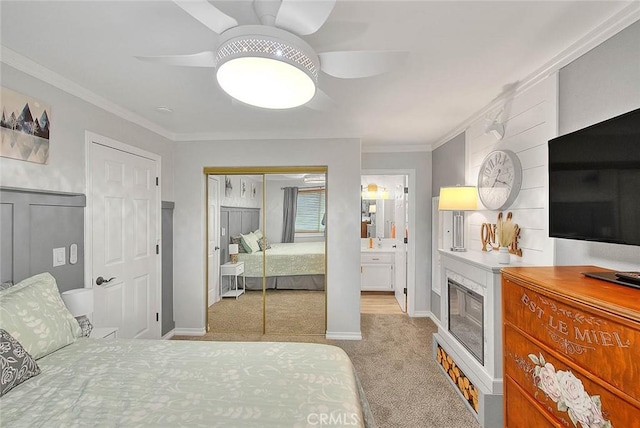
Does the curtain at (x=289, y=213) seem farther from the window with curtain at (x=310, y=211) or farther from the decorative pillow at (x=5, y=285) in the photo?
the decorative pillow at (x=5, y=285)

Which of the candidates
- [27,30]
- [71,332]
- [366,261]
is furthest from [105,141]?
[366,261]

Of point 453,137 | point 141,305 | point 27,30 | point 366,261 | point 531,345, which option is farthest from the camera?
point 366,261

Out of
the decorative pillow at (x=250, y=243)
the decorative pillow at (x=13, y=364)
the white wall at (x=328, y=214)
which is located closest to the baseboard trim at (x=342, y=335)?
the white wall at (x=328, y=214)

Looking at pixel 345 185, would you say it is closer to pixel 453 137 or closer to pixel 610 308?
pixel 453 137

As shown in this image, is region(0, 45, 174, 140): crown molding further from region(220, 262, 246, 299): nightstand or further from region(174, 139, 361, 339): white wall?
region(220, 262, 246, 299): nightstand

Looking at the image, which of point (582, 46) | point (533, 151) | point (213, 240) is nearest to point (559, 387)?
point (533, 151)

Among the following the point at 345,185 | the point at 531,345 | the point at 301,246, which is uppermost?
the point at 345,185

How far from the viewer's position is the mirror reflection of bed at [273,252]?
3.74 m

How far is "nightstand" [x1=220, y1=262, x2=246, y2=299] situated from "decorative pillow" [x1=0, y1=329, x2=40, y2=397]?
2.42 metres

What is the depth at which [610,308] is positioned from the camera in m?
1.04

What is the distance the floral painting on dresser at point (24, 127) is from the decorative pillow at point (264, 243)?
7.12 feet

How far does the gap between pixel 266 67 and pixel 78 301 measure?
80.3 inches

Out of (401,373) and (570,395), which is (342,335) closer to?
(401,373)

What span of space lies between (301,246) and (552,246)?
101 inches
